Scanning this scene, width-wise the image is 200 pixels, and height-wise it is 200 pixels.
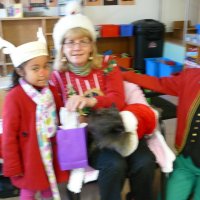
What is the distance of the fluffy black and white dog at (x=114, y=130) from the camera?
3.80 ft

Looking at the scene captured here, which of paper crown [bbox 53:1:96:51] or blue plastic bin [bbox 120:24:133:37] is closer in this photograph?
paper crown [bbox 53:1:96:51]

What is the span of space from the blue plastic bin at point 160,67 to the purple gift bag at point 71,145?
2384 mm

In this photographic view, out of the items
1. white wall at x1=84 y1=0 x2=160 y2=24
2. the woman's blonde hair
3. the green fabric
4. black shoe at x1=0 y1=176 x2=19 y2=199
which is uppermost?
white wall at x1=84 y1=0 x2=160 y2=24

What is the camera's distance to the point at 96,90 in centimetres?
150

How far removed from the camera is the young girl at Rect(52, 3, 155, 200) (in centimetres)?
124

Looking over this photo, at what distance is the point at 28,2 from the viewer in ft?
12.3

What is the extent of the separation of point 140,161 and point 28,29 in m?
2.99

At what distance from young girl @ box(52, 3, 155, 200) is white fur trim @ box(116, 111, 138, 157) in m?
0.03

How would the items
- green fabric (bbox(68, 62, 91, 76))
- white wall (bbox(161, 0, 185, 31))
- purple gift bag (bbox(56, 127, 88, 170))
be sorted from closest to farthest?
purple gift bag (bbox(56, 127, 88, 170)) → green fabric (bbox(68, 62, 91, 76)) → white wall (bbox(161, 0, 185, 31))

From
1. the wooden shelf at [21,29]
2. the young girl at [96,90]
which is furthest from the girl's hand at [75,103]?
the wooden shelf at [21,29]

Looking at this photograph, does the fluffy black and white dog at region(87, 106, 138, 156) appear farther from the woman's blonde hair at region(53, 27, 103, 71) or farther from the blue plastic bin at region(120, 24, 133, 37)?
the blue plastic bin at region(120, 24, 133, 37)

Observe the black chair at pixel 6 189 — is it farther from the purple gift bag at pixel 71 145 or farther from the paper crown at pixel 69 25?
→ the paper crown at pixel 69 25

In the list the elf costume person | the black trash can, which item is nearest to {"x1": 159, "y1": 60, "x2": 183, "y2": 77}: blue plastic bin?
the black trash can

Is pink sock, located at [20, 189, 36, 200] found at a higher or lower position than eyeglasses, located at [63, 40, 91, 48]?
lower
